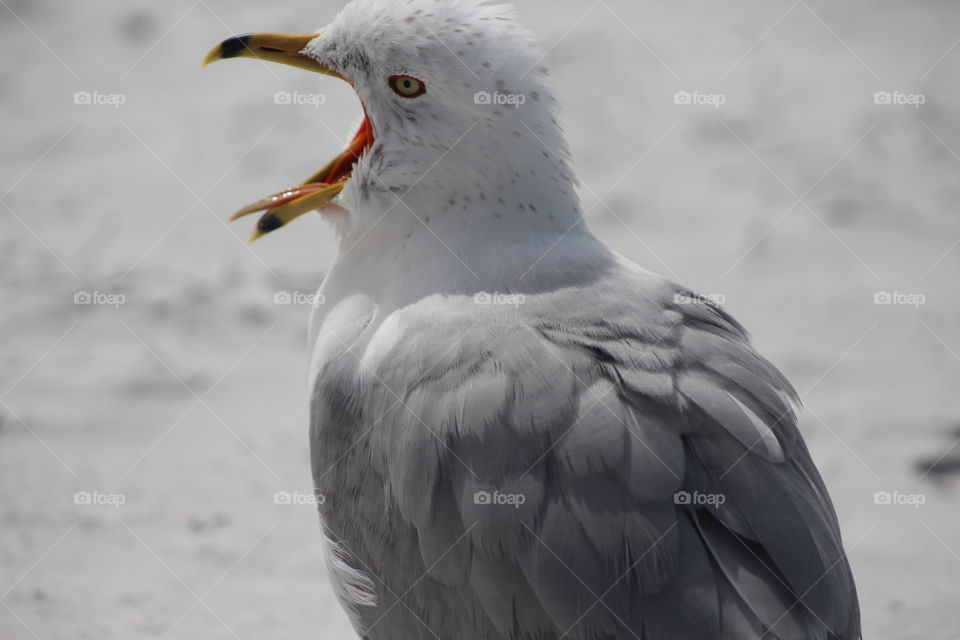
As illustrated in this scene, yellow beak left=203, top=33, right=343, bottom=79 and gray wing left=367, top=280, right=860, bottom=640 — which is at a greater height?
yellow beak left=203, top=33, right=343, bottom=79

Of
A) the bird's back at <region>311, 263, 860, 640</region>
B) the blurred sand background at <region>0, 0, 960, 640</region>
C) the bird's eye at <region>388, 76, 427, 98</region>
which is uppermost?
the bird's eye at <region>388, 76, 427, 98</region>

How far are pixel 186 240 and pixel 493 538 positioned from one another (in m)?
2.89

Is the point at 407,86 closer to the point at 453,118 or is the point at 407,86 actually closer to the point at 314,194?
the point at 453,118

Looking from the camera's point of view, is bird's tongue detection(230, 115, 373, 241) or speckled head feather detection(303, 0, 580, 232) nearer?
speckled head feather detection(303, 0, 580, 232)

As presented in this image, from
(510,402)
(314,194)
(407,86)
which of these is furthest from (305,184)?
(510,402)

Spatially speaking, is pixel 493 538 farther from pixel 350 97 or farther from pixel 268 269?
pixel 350 97

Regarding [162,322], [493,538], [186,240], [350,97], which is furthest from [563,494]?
[350,97]

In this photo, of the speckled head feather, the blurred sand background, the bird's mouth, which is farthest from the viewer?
the blurred sand background

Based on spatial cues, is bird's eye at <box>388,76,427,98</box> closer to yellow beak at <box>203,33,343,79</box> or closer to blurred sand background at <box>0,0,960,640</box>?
yellow beak at <box>203,33,343,79</box>

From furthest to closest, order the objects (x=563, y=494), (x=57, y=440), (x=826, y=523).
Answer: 1. (x=57, y=440)
2. (x=826, y=523)
3. (x=563, y=494)

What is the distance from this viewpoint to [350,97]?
523cm

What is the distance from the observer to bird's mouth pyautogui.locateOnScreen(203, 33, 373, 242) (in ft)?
8.03

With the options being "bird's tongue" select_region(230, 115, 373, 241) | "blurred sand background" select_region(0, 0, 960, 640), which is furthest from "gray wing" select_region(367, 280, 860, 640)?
"blurred sand background" select_region(0, 0, 960, 640)

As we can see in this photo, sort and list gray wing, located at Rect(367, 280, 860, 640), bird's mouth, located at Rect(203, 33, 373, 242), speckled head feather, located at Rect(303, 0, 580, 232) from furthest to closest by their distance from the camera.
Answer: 1. bird's mouth, located at Rect(203, 33, 373, 242)
2. speckled head feather, located at Rect(303, 0, 580, 232)
3. gray wing, located at Rect(367, 280, 860, 640)
